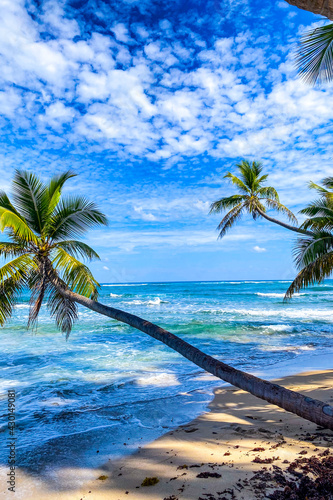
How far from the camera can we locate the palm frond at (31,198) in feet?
22.3

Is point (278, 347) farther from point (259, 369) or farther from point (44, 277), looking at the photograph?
point (44, 277)

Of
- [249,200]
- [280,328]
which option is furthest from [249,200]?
[280,328]

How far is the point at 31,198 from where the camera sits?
6.88 metres

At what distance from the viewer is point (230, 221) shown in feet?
45.7

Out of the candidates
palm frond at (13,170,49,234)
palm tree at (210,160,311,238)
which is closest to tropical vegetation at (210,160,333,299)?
palm tree at (210,160,311,238)

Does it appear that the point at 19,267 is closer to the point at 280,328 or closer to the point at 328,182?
the point at 328,182

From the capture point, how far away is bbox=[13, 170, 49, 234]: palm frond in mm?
6797

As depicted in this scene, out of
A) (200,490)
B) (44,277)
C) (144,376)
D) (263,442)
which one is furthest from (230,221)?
(200,490)

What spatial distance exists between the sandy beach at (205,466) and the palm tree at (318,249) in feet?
15.4

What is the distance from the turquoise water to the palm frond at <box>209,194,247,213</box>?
654 centimetres

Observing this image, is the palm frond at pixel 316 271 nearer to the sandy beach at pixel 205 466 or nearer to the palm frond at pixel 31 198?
the sandy beach at pixel 205 466

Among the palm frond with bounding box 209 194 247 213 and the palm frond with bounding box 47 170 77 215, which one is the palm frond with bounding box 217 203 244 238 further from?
the palm frond with bounding box 47 170 77 215

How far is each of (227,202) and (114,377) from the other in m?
9.14

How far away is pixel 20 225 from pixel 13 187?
1.21 m
